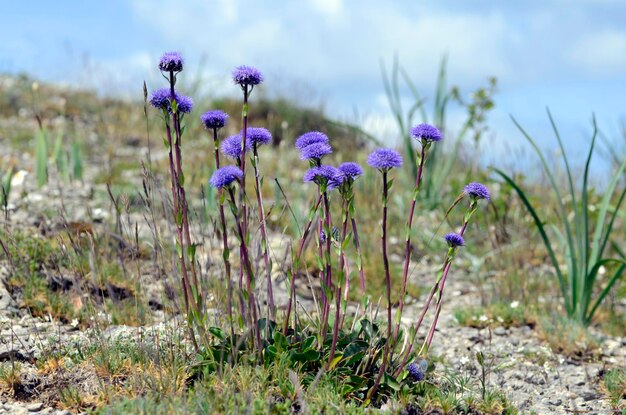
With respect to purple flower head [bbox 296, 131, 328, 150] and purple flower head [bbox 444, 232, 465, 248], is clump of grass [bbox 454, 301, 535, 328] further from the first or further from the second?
purple flower head [bbox 296, 131, 328, 150]

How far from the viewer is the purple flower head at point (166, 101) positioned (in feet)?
9.19

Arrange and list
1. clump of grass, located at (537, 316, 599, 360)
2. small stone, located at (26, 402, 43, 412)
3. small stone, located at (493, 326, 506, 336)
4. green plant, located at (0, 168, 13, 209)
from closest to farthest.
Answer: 1. small stone, located at (26, 402, 43, 412)
2. green plant, located at (0, 168, 13, 209)
3. clump of grass, located at (537, 316, 599, 360)
4. small stone, located at (493, 326, 506, 336)

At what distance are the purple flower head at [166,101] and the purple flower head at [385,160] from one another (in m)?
0.79

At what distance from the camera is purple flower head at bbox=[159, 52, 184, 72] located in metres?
2.70

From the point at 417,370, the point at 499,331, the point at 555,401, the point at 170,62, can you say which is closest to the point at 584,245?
the point at 499,331

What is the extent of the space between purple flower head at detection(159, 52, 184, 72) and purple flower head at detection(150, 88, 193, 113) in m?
0.11

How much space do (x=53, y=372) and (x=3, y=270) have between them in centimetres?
154

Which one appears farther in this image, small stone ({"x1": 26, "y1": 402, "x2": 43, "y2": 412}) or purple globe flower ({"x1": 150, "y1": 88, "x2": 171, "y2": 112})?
small stone ({"x1": 26, "y1": 402, "x2": 43, "y2": 412})

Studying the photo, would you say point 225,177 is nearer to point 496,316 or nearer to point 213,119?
point 213,119

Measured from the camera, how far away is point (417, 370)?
119 inches

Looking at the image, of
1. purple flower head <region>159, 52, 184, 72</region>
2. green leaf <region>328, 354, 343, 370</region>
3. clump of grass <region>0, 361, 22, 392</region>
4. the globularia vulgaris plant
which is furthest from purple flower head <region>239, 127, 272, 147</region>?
clump of grass <region>0, 361, 22, 392</region>

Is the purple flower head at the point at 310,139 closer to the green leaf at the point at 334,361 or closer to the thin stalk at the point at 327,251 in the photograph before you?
the thin stalk at the point at 327,251

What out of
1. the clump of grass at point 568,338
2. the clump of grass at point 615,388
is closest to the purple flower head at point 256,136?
the clump of grass at point 615,388

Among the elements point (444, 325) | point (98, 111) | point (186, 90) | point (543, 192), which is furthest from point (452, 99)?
point (98, 111)
